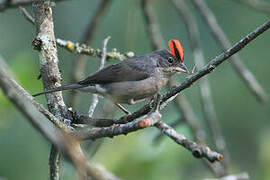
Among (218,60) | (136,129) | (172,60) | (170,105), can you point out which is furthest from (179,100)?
(170,105)

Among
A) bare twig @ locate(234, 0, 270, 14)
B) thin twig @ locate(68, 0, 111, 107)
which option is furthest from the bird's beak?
thin twig @ locate(68, 0, 111, 107)

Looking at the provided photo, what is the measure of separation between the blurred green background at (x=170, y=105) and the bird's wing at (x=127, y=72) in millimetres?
611

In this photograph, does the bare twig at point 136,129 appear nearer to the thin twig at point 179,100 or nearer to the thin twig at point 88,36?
the thin twig at point 179,100

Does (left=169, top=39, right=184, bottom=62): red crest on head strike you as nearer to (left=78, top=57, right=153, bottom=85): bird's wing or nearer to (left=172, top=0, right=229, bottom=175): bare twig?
(left=172, top=0, right=229, bottom=175): bare twig

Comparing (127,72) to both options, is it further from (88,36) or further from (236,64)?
(236,64)


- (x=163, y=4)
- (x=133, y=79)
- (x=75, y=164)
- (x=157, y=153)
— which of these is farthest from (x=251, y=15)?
(x=75, y=164)

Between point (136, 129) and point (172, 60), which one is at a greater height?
point (172, 60)

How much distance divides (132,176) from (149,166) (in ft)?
0.68

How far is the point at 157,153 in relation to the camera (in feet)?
15.3

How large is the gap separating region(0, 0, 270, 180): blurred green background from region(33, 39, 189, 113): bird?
19.2 inches

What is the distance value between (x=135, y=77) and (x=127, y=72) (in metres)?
0.12

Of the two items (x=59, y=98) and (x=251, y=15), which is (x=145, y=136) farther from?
(x=251, y=15)

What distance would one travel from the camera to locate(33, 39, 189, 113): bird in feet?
16.7

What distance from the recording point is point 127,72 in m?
5.37
